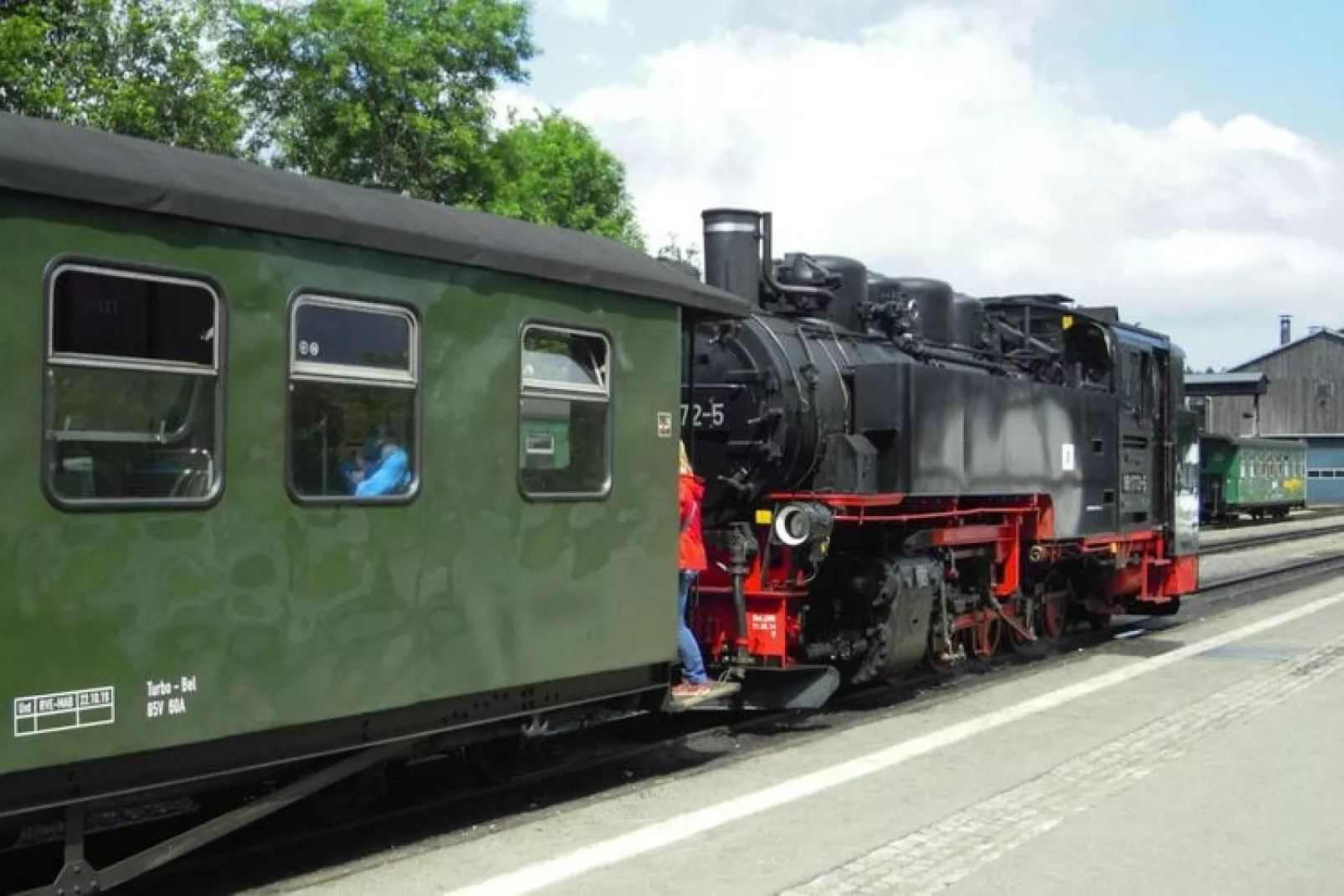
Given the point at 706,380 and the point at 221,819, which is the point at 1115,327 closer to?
the point at 706,380

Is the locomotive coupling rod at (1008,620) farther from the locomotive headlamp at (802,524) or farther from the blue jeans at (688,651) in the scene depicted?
the blue jeans at (688,651)

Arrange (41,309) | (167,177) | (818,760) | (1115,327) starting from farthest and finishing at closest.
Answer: (1115,327) → (818,760) → (167,177) → (41,309)

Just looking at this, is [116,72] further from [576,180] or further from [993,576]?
[576,180]

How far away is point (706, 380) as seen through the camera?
368 inches

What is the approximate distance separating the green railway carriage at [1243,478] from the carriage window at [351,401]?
38.8m

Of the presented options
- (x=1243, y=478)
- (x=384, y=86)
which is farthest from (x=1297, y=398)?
(x=384, y=86)

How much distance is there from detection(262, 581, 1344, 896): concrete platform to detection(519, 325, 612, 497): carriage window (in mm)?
1608

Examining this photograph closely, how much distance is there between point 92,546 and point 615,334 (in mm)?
2877

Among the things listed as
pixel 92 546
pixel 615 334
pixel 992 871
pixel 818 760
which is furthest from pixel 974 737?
pixel 92 546

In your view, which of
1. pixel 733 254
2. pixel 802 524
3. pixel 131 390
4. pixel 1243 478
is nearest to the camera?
pixel 131 390

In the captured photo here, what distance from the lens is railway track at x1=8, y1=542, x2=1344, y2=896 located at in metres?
5.61

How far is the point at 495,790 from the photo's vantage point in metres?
6.92

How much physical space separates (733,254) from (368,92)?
17343 millimetres

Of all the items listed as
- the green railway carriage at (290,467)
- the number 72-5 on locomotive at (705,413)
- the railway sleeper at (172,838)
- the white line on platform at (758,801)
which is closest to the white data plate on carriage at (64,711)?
the green railway carriage at (290,467)
